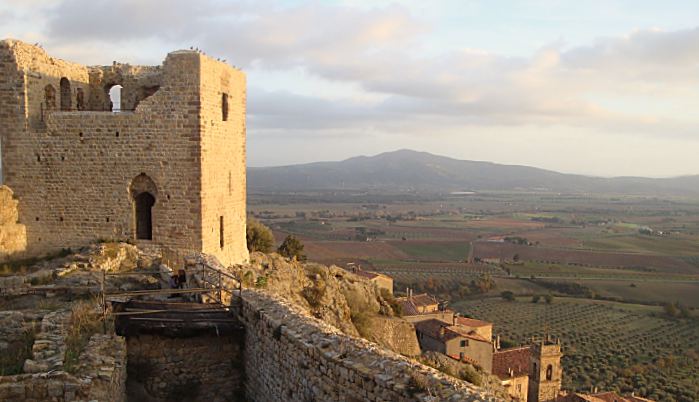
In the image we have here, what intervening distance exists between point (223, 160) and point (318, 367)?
30.1 ft

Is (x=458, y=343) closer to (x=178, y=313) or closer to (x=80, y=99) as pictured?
(x=80, y=99)

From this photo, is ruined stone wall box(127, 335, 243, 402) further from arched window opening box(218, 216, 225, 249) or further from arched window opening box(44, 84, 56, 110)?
arched window opening box(44, 84, 56, 110)

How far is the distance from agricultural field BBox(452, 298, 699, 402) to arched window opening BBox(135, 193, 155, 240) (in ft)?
100

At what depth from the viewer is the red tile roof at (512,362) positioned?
3316cm

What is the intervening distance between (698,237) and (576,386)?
94.3 metres

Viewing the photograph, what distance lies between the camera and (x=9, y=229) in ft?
43.0

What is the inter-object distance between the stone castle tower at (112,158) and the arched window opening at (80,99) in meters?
0.69

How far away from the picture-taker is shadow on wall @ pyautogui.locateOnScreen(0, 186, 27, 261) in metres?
13.0

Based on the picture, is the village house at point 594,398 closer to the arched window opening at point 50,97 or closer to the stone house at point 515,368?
the stone house at point 515,368

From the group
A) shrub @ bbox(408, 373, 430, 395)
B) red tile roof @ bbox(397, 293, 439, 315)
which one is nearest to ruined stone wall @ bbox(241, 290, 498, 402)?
shrub @ bbox(408, 373, 430, 395)

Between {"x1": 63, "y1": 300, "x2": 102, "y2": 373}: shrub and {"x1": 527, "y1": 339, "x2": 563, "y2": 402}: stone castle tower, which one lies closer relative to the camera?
{"x1": 63, "y1": 300, "x2": 102, "y2": 373}: shrub

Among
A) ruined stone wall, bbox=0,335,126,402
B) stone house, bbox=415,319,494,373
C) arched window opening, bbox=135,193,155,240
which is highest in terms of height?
arched window opening, bbox=135,193,155,240

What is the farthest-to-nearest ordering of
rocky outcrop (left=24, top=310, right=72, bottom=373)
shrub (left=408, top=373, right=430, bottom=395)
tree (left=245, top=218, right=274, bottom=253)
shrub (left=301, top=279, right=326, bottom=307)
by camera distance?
tree (left=245, top=218, right=274, bottom=253) < shrub (left=301, top=279, right=326, bottom=307) < rocky outcrop (left=24, top=310, right=72, bottom=373) < shrub (left=408, top=373, right=430, bottom=395)

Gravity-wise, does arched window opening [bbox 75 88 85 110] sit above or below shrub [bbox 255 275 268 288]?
above
